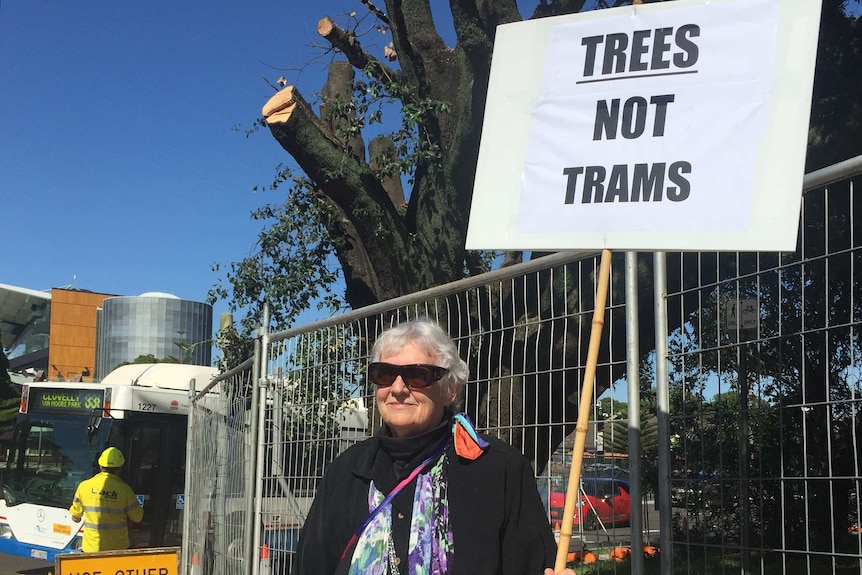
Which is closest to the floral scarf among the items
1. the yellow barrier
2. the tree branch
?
the yellow barrier

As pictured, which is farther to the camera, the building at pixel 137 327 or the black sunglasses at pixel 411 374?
Result: the building at pixel 137 327

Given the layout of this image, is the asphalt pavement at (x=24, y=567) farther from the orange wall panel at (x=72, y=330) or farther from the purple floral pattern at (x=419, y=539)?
the orange wall panel at (x=72, y=330)

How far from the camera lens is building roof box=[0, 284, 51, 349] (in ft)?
268

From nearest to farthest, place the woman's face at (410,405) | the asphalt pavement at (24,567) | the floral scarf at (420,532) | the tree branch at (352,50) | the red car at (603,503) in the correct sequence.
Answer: the floral scarf at (420,532), the woman's face at (410,405), the red car at (603,503), the tree branch at (352,50), the asphalt pavement at (24,567)

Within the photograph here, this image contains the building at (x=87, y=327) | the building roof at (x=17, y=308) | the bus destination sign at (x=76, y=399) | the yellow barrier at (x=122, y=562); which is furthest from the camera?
the building at (x=87, y=327)

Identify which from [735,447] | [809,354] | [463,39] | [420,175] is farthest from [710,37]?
[420,175]

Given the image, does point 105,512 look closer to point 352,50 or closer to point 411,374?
point 352,50

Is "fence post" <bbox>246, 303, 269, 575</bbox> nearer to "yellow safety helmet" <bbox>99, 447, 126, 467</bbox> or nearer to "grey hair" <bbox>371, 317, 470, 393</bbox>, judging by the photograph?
"grey hair" <bbox>371, 317, 470, 393</bbox>

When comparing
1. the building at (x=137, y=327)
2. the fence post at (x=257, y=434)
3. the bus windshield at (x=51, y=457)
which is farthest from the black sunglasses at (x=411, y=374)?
the building at (x=137, y=327)

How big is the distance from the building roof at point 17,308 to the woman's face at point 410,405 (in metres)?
84.5

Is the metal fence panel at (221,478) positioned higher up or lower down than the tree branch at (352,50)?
lower down

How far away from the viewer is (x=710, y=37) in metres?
2.77

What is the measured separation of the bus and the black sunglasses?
11290 mm

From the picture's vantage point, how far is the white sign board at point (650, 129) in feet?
8.50
